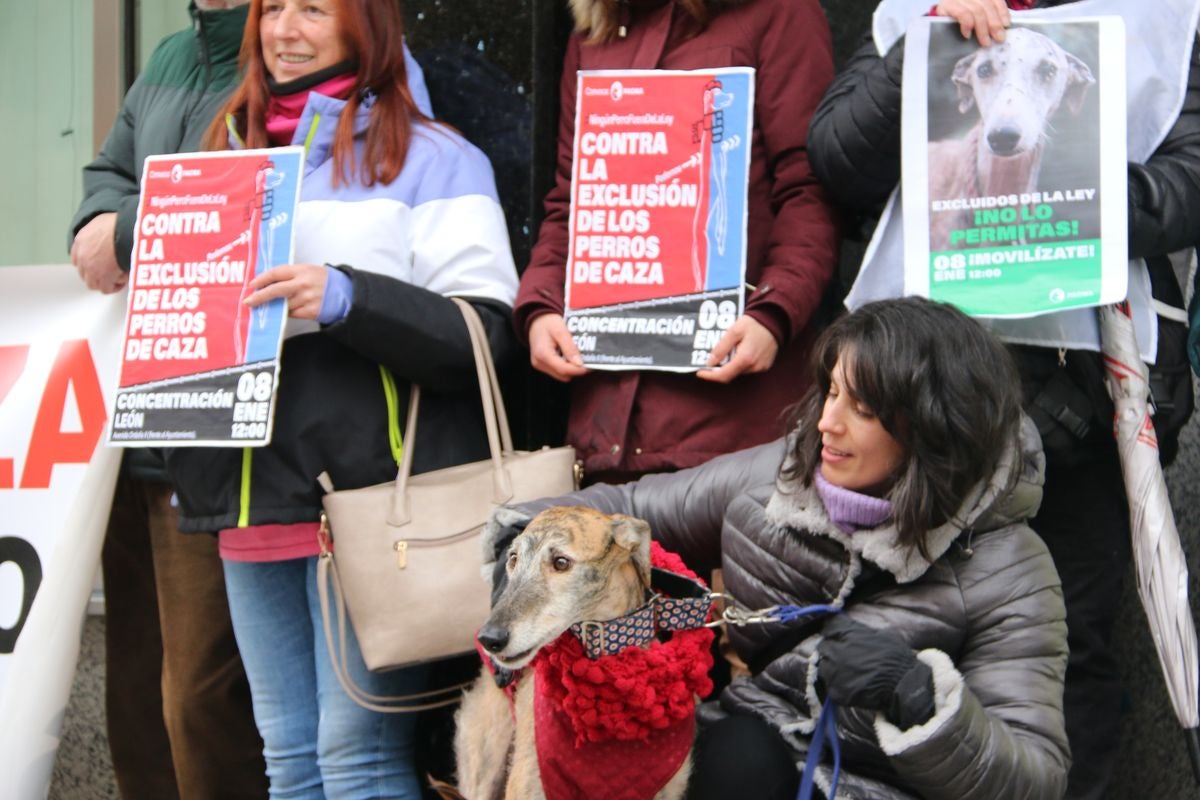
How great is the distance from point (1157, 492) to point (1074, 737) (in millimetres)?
668

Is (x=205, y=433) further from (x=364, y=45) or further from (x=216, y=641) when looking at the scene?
(x=364, y=45)

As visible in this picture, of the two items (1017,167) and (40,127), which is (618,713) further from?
(40,127)

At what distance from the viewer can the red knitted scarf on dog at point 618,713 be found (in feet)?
9.18

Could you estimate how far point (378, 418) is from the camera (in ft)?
12.1

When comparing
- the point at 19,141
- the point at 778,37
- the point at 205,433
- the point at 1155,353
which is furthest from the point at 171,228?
the point at 19,141

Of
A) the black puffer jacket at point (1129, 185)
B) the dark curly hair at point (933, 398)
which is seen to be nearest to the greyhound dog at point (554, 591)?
the dark curly hair at point (933, 398)

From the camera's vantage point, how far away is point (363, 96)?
12.8 ft

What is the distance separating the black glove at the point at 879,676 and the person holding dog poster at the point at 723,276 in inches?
37.3

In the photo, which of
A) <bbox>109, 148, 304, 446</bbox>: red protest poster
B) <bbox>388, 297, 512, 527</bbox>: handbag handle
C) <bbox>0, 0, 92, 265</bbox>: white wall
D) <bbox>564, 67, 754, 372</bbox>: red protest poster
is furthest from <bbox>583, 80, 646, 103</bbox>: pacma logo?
<bbox>0, 0, 92, 265</bbox>: white wall

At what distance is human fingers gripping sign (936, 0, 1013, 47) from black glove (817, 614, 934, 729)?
140 cm

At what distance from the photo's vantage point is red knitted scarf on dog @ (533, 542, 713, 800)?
2.80 meters

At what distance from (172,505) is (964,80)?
2.32 meters

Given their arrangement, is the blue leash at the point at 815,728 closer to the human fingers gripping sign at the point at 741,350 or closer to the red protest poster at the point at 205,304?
the human fingers gripping sign at the point at 741,350

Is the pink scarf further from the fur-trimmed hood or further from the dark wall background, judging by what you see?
the fur-trimmed hood
